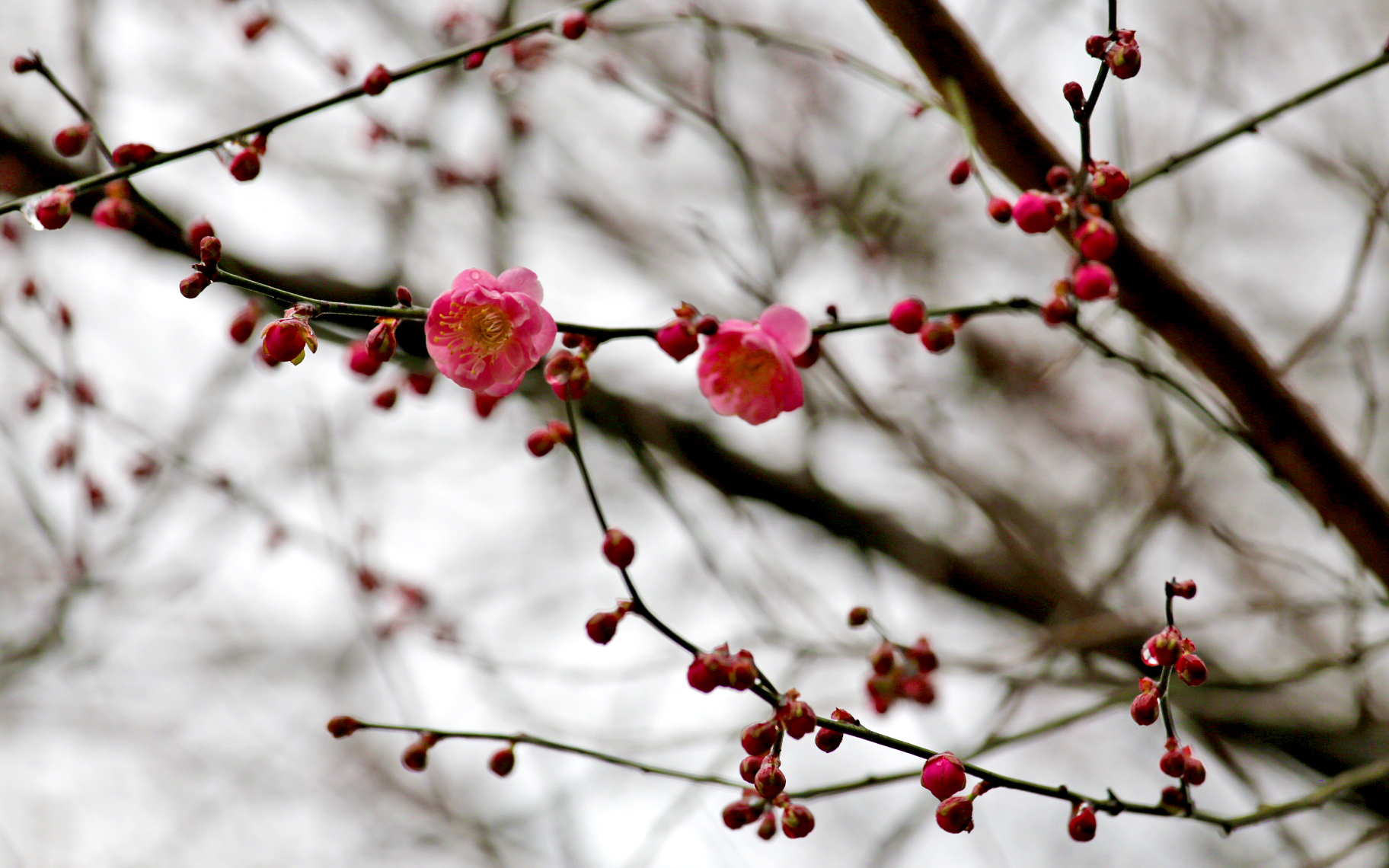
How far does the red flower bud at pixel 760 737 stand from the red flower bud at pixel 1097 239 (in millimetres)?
703

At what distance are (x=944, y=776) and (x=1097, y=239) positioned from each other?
0.68 m

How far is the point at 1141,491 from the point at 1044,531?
93 cm

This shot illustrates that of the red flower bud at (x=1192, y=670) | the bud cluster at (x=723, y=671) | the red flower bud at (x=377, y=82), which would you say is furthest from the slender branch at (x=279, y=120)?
the red flower bud at (x=1192, y=670)

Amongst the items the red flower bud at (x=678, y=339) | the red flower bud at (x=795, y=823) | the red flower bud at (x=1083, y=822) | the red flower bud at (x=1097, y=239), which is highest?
the red flower bud at (x=1097, y=239)

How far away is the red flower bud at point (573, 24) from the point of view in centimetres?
158

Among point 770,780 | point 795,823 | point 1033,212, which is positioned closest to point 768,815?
point 795,823

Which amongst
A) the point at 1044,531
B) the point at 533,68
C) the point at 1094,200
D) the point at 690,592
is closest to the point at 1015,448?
the point at 1044,531

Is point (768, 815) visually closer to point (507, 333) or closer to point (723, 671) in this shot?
point (723, 671)

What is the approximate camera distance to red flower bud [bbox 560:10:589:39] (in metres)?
1.58

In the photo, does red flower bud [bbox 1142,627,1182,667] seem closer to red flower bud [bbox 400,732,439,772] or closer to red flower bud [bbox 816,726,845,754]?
red flower bud [bbox 816,726,845,754]

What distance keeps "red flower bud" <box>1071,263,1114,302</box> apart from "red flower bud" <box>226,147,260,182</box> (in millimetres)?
1111

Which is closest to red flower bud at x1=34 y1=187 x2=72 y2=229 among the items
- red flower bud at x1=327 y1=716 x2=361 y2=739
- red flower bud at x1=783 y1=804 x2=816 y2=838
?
red flower bud at x1=327 y1=716 x2=361 y2=739

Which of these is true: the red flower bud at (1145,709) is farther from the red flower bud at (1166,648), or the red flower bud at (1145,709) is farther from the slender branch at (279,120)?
the slender branch at (279,120)

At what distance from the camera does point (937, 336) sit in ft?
4.50
